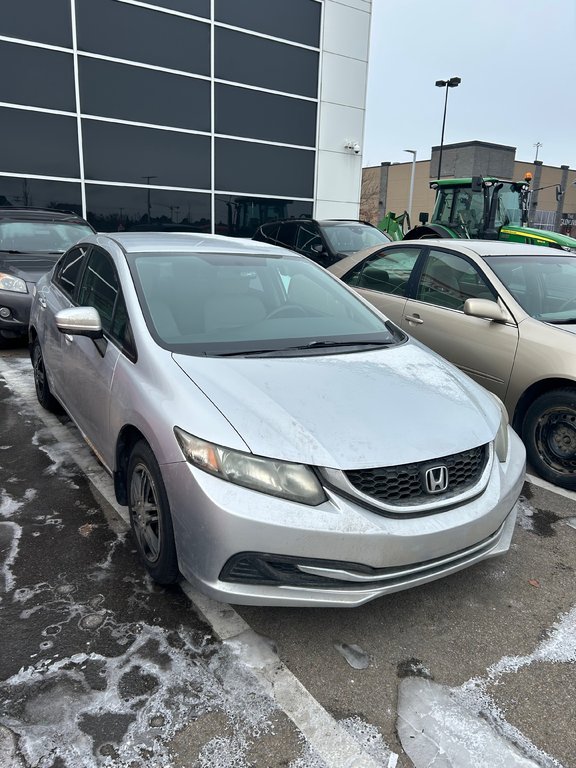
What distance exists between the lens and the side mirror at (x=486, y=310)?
415 cm

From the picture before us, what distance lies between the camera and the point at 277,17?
13.6 metres

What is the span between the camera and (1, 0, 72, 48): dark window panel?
10883mm

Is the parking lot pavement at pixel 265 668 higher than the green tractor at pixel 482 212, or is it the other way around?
the green tractor at pixel 482 212

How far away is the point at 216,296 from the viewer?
129 inches

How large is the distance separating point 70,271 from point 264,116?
11.1 m

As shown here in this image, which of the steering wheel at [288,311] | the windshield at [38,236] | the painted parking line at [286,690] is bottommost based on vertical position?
the painted parking line at [286,690]

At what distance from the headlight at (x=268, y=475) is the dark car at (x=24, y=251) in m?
5.20

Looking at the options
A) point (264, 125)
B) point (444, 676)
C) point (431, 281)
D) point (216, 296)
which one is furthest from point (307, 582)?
point (264, 125)

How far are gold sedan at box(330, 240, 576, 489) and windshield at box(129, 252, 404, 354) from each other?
3.59 feet

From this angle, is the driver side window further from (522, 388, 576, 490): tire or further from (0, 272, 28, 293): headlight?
(0, 272, 28, 293): headlight

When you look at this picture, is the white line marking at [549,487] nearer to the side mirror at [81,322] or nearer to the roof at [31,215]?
the side mirror at [81,322]

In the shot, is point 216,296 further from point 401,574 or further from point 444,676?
point 444,676

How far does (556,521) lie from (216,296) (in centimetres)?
242

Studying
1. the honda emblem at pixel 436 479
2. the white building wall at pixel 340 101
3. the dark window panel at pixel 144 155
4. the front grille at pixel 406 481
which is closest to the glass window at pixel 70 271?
the front grille at pixel 406 481
